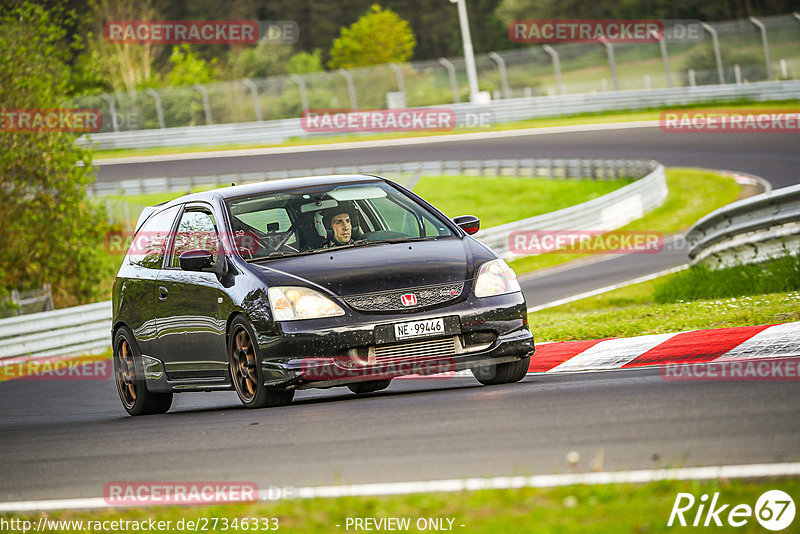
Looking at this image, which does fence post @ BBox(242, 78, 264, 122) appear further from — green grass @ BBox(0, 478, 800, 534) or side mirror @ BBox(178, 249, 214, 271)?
green grass @ BBox(0, 478, 800, 534)

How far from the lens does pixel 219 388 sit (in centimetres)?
879

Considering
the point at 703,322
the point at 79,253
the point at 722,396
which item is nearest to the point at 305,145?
the point at 79,253

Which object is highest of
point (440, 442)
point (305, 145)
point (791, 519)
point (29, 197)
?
point (791, 519)

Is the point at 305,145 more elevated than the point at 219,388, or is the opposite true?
the point at 219,388

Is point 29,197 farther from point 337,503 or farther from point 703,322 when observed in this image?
point 337,503

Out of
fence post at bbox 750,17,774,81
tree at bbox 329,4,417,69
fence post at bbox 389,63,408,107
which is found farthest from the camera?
tree at bbox 329,4,417,69

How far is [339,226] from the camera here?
8.98 m

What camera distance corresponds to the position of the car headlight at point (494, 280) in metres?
8.16

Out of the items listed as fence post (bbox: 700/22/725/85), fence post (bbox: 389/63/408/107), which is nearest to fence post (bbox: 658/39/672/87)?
fence post (bbox: 700/22/725/85)

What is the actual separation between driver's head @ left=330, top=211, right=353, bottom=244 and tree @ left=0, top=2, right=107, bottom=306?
15142 mm

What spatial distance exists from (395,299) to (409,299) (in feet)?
0.30

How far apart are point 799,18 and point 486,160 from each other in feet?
35.9

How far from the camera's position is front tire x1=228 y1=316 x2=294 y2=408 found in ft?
26.6

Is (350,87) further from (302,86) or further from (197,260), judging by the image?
(197,260)
